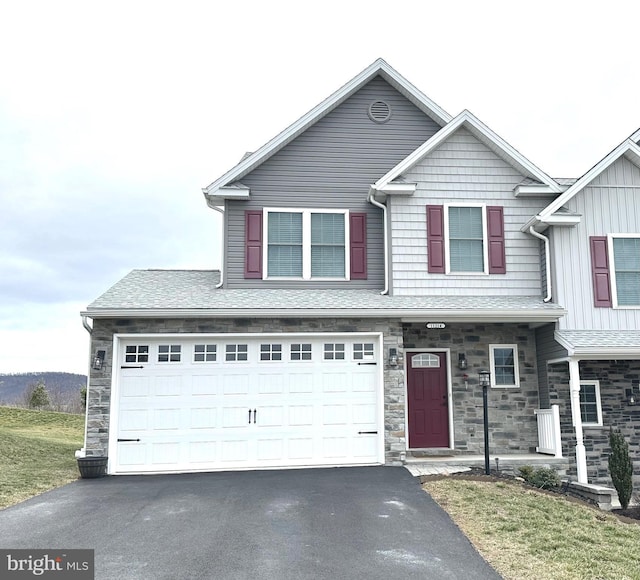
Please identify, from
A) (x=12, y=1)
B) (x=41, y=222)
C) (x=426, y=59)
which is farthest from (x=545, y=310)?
(x=41, y=222)

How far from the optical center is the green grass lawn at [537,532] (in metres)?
5.52

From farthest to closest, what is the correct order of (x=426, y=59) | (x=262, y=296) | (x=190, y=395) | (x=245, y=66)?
(x=426, y=59) < (x=245, y=66) < (x=262, y=296) < (x=190, y=395)

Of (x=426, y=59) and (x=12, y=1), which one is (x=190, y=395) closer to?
(x=12, y=1)

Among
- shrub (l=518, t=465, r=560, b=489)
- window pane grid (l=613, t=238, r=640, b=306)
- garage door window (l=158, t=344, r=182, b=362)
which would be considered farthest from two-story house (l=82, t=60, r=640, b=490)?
shrub (l=518, t=465, r=560, b=489)

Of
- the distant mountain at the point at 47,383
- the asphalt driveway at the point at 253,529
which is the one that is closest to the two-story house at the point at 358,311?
the asphalt driveway at the point at 253,529

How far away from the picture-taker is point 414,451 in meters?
11.7

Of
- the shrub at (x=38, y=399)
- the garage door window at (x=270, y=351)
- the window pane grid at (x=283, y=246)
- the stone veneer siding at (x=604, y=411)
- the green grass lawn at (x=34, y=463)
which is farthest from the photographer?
the shrub at (x=38, y=399)

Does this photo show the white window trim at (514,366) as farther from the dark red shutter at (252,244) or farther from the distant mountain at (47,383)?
the distant mountain at (47,383)

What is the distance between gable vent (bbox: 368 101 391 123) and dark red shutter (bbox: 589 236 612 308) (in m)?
5.12

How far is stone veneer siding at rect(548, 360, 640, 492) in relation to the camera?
11.2 m

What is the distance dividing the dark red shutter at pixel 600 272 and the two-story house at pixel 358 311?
0.42 feet

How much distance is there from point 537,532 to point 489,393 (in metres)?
5.33

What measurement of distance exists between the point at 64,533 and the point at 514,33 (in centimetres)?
1462

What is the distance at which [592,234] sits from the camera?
38.5 feet
